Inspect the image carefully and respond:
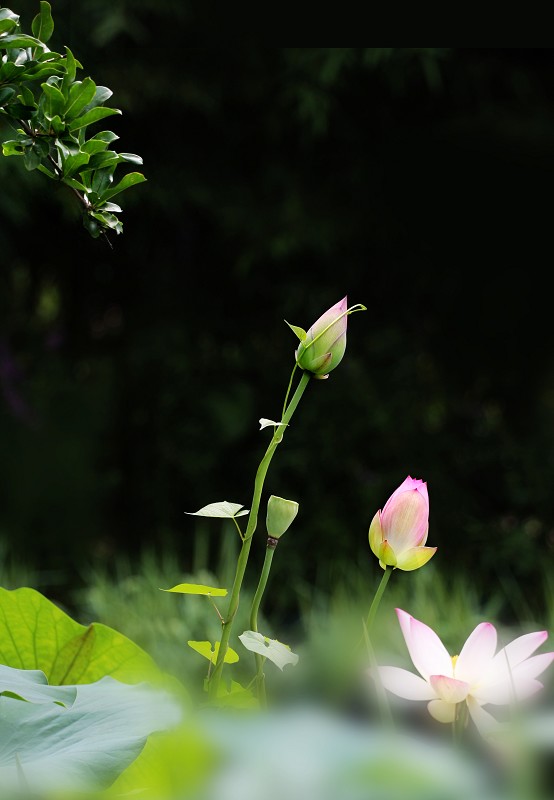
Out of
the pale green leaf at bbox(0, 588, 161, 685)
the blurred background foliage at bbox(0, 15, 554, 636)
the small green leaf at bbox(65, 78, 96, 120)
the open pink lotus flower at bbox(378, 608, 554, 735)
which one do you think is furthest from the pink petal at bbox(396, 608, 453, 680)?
the blurred background foliage at bbox(0, 15, 554, 636)

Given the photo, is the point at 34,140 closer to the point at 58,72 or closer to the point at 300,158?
the point at 58,72

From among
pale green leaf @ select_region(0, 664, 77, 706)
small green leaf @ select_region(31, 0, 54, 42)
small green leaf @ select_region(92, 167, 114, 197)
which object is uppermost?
small green leaf @ select_region(31, 0, 54, 42)


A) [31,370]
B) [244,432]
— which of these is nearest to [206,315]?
[244,432]

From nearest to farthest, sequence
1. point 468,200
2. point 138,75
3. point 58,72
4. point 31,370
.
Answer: point 58,72
point 138,75
point 468,200
point 31,370

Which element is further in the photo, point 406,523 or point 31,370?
point 31,370

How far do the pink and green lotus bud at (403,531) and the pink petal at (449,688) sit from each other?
10 cm

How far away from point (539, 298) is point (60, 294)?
1.92 metres

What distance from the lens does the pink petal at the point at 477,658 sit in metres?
0.48

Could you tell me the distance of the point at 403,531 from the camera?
552 mm

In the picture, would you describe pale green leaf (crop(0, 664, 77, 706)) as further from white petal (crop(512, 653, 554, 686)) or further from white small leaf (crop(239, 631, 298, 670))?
white petal (crop(512, 653, 554, 686))

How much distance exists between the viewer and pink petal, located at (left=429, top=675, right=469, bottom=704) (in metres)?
0.45

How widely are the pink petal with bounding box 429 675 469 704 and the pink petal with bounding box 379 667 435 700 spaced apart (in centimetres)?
1

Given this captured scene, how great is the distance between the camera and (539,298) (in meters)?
3.72

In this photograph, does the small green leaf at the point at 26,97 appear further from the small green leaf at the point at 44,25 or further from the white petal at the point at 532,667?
the white petal at the point at 532,667
